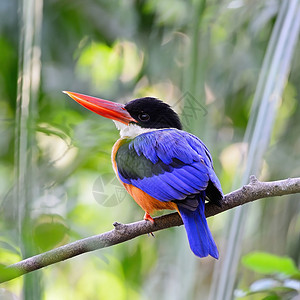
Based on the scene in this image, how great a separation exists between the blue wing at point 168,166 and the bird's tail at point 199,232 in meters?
0.04

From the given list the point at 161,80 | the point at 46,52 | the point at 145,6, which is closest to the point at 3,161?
the point at 46,52

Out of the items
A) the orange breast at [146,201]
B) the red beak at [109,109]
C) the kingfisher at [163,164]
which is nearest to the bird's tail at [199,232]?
the kingfisher at [163,164]

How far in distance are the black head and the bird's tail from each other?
17.6 inches

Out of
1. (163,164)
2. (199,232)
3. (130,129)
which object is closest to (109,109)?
(130,129)

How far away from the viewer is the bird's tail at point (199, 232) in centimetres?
115

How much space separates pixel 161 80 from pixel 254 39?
0.58m

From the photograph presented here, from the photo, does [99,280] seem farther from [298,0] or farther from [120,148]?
[298,0]

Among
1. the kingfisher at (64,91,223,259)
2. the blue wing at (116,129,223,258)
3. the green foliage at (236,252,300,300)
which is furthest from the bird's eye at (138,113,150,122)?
the green foliage at (236,252,300,300)

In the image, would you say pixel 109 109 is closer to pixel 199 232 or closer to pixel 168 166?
pixel 168 166

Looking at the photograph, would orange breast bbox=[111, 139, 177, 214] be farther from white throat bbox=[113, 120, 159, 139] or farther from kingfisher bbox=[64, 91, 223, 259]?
white throat bbox=[113, 120, 159, 139]

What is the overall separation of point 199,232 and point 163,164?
256mm

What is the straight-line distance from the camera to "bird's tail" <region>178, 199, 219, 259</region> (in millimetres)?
1151

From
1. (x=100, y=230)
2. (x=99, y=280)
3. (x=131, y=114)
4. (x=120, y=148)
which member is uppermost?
(x=131, y=114)

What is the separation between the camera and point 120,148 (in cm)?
150
